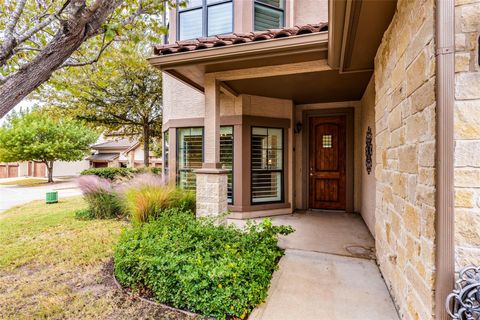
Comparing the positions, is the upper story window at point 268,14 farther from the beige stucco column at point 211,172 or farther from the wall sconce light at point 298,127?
the beige stucco column at point 211,172

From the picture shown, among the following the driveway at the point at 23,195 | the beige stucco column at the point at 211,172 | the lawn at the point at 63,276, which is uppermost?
the beige stucco column at the point at 211,172

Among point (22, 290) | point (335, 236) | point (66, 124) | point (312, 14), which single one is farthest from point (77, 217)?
point (66, 124)

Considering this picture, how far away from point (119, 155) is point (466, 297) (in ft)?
83.6

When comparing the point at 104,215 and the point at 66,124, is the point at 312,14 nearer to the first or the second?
the point at 104,215

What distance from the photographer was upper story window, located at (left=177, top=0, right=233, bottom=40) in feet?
19.8

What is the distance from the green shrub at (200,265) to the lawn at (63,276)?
0.69ft

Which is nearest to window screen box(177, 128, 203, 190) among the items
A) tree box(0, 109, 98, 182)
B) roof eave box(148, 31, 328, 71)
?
roof eave box(148, 31, 328, 71)

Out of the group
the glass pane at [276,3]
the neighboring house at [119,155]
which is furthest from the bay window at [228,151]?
the neighboring house at [119,155]

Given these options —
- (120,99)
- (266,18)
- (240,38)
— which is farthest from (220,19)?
(120,99)

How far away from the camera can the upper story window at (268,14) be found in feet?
19.8

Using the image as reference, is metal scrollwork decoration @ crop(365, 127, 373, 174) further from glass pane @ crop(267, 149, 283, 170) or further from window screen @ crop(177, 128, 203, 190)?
window screen @ crop(177, 128, 203, 190)

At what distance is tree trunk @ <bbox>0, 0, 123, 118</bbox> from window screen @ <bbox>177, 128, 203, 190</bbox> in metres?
4.04

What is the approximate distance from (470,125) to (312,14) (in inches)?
229

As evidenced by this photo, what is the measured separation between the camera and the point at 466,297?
1.38 m
